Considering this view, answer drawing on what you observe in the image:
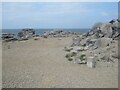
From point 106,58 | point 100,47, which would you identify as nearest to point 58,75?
point 106,58

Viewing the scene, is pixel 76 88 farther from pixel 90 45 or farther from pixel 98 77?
pixel 90 45

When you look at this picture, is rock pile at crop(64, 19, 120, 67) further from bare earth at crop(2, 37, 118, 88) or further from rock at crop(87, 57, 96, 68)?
bare earth at crop(2, 37, 118, 88)

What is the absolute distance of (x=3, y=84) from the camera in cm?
1375

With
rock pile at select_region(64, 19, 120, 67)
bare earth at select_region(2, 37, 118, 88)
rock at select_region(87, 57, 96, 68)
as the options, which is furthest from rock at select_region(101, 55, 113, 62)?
rock at select_region(87, 57, 96, 68)

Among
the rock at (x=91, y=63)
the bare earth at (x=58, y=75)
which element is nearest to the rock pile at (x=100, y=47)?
the rock at (x=91, y=63)

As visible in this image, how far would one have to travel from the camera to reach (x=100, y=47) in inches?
1021

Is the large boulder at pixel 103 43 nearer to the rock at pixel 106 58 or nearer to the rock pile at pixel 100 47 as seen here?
the rock pile at pixel 100 47

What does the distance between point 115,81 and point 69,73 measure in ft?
10.8

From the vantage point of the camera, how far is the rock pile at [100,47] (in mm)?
21266

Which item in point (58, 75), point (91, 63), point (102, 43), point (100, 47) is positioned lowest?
point (58, 75)

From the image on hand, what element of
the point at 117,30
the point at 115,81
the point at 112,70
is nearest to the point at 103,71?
the point at 112,70

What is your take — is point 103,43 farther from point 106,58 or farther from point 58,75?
point 58,75

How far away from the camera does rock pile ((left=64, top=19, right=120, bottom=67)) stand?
69.8 ft

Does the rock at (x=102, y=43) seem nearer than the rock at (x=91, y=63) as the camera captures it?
No
